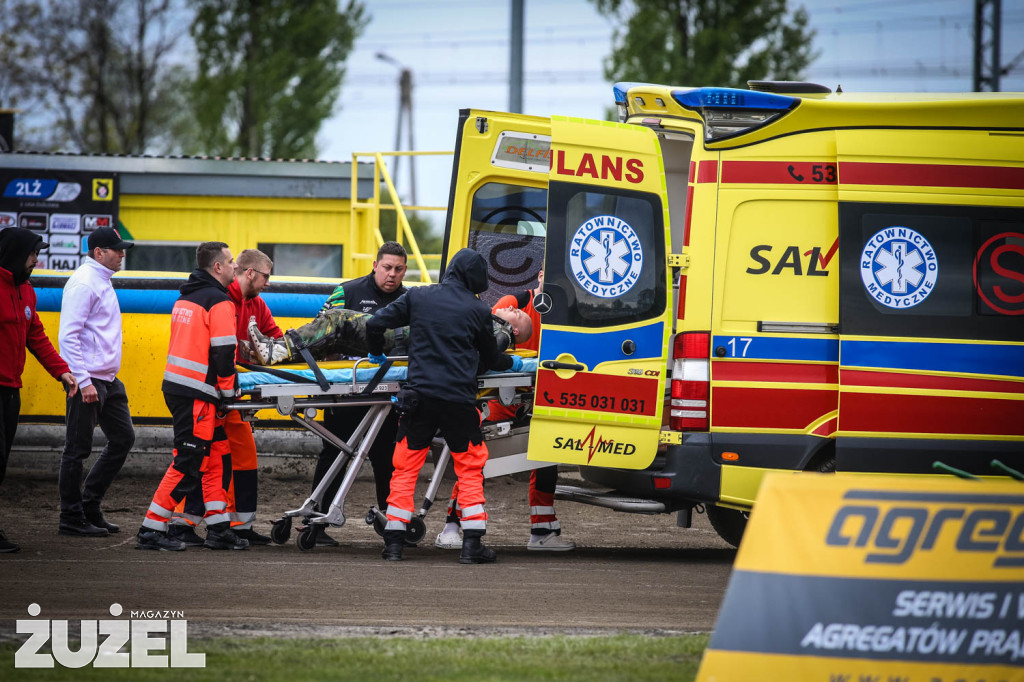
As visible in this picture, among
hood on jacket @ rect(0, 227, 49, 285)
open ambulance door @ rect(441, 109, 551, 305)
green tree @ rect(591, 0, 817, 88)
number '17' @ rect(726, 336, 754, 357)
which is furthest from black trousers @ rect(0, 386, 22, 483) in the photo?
green tree @ rect(591, 0, 817, 88)

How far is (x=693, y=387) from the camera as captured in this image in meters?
6.63

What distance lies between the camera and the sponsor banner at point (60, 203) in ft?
51.1

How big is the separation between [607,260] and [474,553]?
2.00 metres

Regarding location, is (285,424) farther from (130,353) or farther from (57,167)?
(57,167)

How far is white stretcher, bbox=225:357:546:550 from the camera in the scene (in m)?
6.98

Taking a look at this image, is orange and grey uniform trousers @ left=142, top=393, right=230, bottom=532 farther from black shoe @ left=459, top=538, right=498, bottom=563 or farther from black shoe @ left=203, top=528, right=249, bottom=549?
black shoe @ left=459, top=538, right=498, bottom=563

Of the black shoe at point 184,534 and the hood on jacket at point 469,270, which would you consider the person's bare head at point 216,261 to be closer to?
the hood on jacket at point 469,270

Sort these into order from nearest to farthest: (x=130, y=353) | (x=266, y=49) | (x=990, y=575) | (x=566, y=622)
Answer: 1. (x=990, y=575)
2. (x=566, y=622)
3. (x=130, y=353)
4. (x=266, y=49)

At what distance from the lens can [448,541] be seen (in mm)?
7625

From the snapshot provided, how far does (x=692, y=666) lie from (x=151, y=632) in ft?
8.04

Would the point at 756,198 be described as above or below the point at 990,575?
above

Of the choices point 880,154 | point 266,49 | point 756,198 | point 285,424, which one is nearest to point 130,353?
point 285,424

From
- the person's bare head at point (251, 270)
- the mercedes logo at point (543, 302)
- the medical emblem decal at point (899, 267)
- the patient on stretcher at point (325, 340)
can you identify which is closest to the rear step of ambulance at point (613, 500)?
the patient on stretcher at point (325, 340)

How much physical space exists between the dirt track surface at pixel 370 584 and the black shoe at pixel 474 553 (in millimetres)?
92
